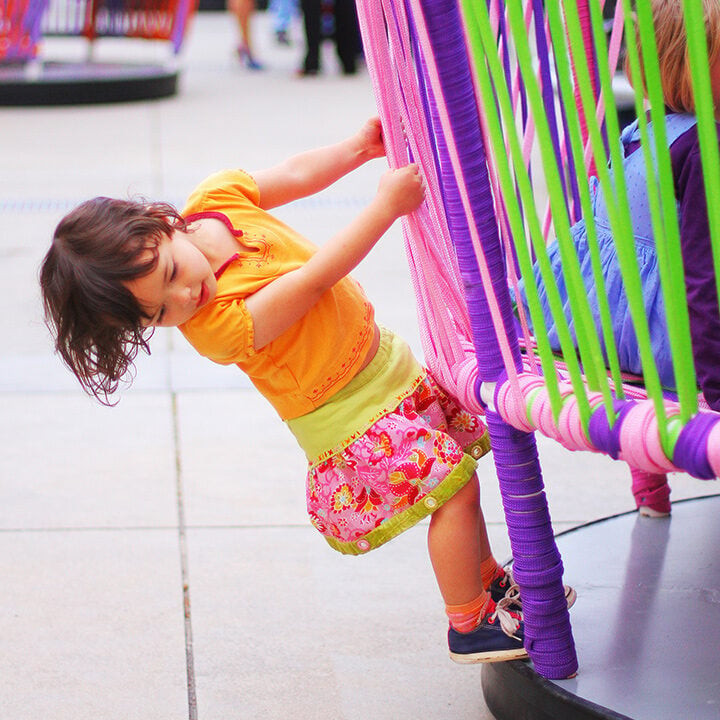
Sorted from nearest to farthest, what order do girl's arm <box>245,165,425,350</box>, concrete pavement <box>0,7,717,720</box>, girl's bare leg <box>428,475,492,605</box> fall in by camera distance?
girl's arm <box>245,165,425,350</box> < girl's bare leg <box>428,475,492,605</box> < concrete pavement <box>0,7,717,720</box>

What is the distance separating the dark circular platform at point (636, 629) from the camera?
1.92 metres

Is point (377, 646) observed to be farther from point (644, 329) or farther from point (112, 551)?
point (644, 329)

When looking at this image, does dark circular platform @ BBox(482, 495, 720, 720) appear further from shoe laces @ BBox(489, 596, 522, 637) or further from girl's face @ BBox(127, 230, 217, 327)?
girl's face @ BBox(127, 230, 217, 327)

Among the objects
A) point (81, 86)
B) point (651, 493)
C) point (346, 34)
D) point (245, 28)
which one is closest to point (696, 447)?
point (651, 493)

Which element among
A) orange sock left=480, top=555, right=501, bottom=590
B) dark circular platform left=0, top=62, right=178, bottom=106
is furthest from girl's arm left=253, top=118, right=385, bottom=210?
dark circular platform left=0, top=62, right=178, bottom=106

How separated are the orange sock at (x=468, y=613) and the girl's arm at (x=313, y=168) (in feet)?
2.57

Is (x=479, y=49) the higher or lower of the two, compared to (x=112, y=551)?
higher

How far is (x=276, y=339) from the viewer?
202cm

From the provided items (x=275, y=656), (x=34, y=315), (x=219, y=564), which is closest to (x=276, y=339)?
(x=275, y=656)

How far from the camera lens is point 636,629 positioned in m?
2.14

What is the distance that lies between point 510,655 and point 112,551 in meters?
1.19

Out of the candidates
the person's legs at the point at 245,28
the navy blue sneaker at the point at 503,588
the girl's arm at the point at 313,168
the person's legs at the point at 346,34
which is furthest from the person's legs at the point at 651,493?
the person's legs at the point at 245,28

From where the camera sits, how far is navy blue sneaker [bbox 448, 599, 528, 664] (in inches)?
78.5

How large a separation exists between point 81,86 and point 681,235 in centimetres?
804
